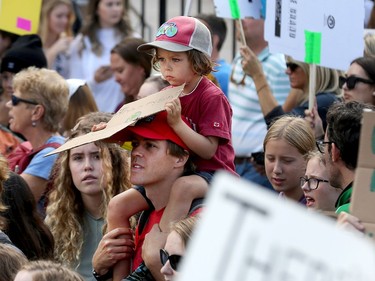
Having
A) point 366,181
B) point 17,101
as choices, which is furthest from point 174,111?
point 17,101

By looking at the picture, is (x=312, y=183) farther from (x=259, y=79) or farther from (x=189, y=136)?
(x=259, y=79)

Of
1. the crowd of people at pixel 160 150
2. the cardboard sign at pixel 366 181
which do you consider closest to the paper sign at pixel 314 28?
the crowd of people at pixel 160 150

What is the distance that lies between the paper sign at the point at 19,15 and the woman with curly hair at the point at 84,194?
7.11 feet

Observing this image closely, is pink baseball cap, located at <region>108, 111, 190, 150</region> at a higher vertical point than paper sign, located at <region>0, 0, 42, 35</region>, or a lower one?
lower

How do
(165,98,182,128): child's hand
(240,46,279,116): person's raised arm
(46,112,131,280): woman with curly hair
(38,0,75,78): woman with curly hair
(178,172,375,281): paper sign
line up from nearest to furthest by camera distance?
(178,172,375,281): paper sign, (165,98,182,128): child's hand, (46,112,131,280): woman with curly hair, (240,46,279,116): person's raised arm, (38,0,75,78): woman with curly hair

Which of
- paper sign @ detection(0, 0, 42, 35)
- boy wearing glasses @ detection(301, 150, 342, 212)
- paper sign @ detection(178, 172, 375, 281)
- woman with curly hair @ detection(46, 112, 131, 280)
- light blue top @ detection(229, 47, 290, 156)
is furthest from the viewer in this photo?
paper sign @ detection(0, 0, 42, 35)

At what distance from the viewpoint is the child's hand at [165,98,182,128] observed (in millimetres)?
4332

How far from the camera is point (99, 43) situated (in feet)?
30.9

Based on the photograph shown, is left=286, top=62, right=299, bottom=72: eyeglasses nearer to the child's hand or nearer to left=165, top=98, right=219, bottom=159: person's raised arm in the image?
left=165, top=98, right=219, bottom=159: person's raised arm

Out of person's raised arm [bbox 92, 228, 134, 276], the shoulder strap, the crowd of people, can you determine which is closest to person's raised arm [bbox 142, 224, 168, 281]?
the crowd of people

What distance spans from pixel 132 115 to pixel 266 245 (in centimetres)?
259

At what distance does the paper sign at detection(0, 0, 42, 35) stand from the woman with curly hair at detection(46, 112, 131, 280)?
217 centimetres

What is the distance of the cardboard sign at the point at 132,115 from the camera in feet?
14.2

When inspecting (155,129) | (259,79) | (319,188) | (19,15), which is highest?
(19,15)
